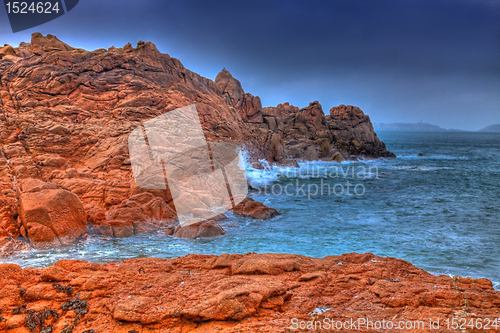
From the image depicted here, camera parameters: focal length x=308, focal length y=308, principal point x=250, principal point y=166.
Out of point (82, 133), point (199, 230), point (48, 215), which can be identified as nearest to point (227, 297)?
point (199, 230)

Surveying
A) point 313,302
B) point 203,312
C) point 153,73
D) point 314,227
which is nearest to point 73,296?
point 203,312

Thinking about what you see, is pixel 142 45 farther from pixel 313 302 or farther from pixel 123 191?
pixel 313 302

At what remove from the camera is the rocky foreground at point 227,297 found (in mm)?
4195

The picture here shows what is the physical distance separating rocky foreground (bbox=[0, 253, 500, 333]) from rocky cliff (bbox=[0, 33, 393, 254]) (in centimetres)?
607

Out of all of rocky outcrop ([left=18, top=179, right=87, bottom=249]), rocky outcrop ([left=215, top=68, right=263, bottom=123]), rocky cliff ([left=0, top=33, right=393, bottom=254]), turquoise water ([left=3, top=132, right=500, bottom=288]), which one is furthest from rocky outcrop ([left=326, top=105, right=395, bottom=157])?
rocky outcrop ([left=18, top=179, right=87, bottom=249])

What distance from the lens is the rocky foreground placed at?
4195mm

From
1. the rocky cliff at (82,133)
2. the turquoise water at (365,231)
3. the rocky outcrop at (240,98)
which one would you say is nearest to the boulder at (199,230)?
the rocky cliff at (82,133)

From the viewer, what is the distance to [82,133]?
17.8 metres

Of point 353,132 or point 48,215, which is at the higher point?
point 353,132

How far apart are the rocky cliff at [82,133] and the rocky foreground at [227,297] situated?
607 centimetres

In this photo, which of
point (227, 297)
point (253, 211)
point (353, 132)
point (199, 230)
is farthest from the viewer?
point (353, 132)

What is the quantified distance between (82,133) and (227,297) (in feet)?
55.1

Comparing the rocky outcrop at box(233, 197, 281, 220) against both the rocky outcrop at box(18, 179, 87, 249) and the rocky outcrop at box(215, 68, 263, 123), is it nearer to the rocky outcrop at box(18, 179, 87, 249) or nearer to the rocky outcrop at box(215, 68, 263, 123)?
the rocky outcrop at box(18, 179, 87, 249)

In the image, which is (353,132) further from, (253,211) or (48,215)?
(48,215)
